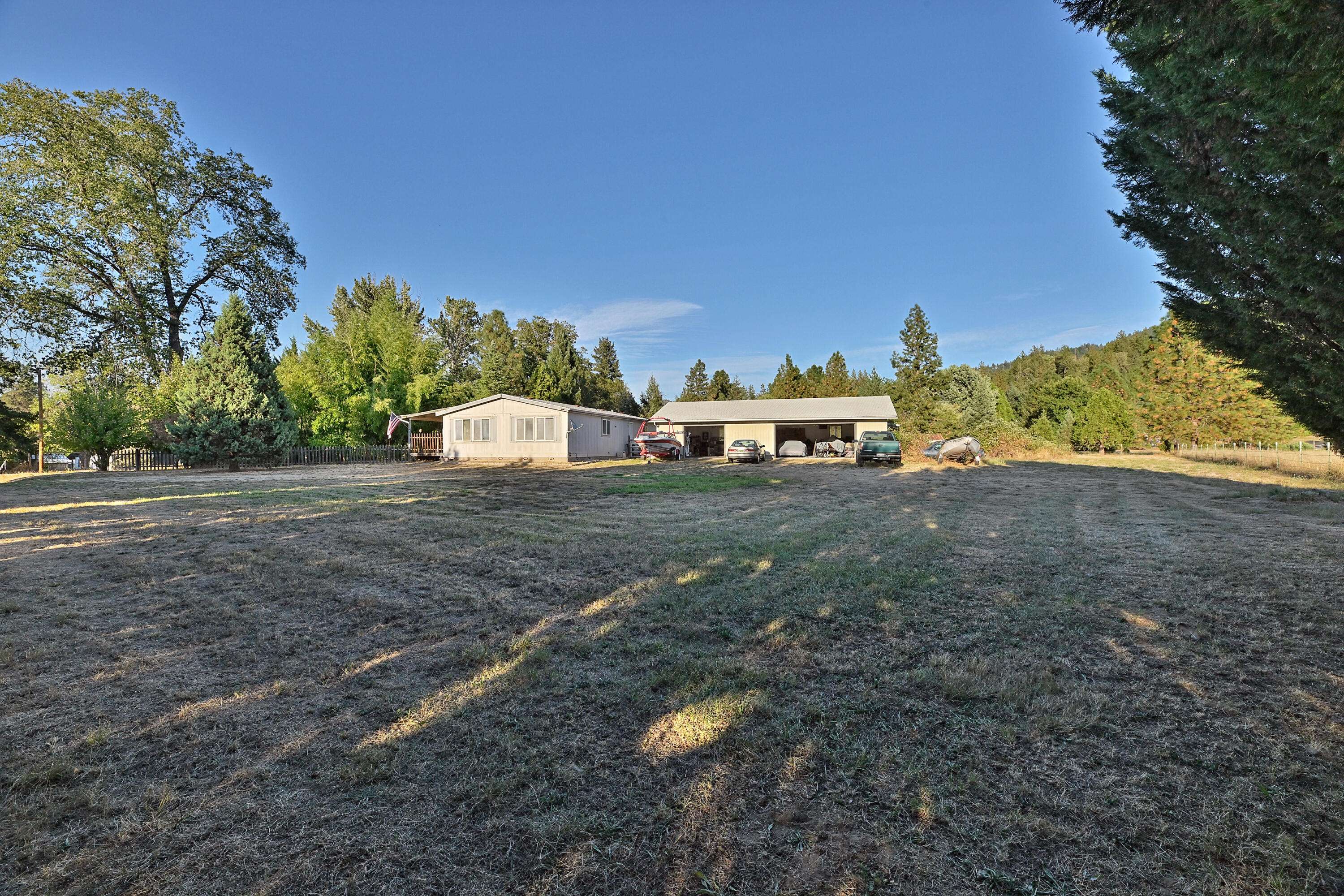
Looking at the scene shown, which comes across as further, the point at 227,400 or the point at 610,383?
the point at 610,383

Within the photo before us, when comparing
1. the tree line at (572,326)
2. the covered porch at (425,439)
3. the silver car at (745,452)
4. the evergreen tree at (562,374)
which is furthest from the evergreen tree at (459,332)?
the silver car at (745,452)

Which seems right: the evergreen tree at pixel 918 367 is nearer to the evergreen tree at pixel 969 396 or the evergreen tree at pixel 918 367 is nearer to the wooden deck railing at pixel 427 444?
the evergreen tree at pixel 969 396

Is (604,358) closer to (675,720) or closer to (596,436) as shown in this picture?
(596,436)

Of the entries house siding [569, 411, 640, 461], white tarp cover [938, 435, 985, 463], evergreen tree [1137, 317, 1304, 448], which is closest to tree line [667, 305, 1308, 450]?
evergreen tree [1137, 317, 1304, 448]

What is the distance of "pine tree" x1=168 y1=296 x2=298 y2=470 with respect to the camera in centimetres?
2173

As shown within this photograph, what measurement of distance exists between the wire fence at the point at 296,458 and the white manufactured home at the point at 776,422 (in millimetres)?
15529

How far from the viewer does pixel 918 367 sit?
36.8 metres

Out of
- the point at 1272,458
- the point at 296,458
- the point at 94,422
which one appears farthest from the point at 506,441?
the point at 1272,458

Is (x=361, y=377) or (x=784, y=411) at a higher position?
(x=361, y=377)

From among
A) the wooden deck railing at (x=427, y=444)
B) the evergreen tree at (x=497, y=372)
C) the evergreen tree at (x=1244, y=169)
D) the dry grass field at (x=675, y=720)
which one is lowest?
the dry grass field at (x=675, y=720)

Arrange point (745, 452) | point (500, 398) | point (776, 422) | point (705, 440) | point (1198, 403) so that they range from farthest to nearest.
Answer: point (705, 440) < point (776, 422) < point (1198, 403) < point (500, 398) < point (745, 452)

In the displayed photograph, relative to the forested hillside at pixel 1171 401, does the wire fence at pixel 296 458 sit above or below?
below

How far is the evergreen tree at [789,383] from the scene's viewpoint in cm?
5069

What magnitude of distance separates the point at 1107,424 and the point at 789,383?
24392 mm
